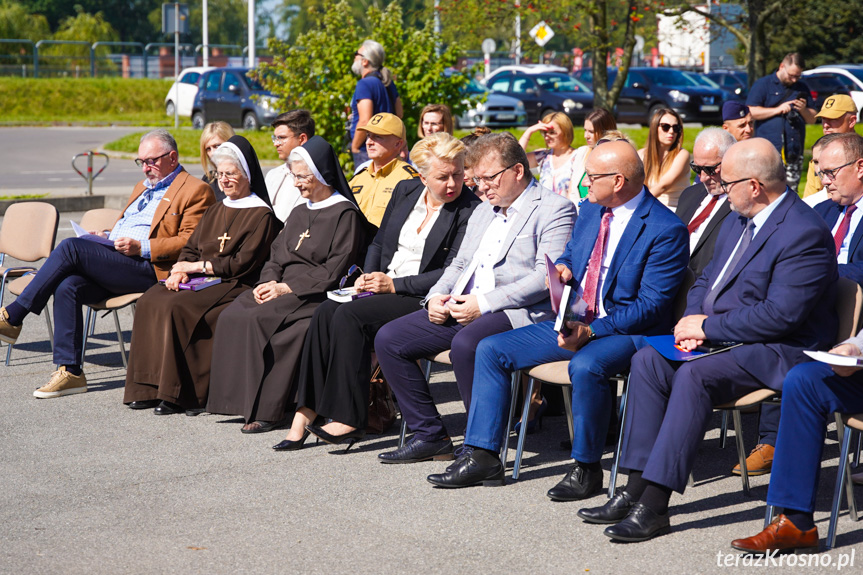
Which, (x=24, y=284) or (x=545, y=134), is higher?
(x=545, y=134)

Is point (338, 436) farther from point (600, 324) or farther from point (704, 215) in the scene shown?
point (704, 215)

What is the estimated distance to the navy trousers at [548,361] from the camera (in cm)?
495

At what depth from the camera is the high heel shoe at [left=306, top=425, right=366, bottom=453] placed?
5746 millimetres

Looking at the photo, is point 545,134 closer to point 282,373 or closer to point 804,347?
point 282,373

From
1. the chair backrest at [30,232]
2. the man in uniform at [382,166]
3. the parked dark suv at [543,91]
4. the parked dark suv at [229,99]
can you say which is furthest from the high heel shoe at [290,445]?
the parked dark suv at [543,91]

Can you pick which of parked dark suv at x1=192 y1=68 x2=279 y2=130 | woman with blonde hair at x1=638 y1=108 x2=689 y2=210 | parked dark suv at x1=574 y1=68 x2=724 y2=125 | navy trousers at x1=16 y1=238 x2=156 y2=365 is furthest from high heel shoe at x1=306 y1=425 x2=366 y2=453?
parked dark suv at x1=574 y1=68 x2=724 y2=125

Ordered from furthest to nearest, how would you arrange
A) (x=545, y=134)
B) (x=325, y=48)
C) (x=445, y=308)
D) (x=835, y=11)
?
(x=835, y=11) → (x=325, y=48) → (x=545, y=134) → (x=445, y=308)

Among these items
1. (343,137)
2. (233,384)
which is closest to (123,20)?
(343,137)

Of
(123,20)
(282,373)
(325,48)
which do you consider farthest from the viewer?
(123,20)

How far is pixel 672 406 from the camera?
4.55 m

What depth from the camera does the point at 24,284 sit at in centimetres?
778

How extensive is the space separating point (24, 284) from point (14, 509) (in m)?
3.25

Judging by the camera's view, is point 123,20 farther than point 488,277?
Yes

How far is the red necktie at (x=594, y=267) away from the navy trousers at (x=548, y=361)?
0.22 meters
